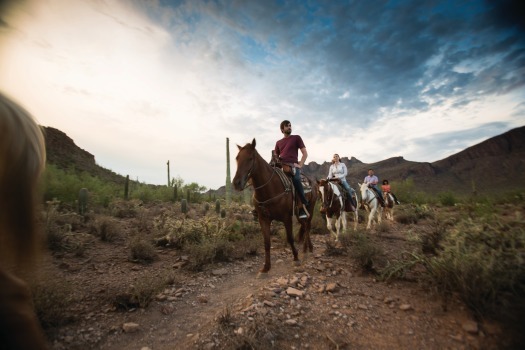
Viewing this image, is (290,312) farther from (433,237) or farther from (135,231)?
(135,231)

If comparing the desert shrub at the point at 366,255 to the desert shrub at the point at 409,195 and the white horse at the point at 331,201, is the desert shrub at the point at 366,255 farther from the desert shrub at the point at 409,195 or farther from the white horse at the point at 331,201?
the desert shrub at the point at 409,195

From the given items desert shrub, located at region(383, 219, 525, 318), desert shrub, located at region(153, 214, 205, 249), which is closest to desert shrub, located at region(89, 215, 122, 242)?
desert shrub, located at region(153, 214, 205, 249)

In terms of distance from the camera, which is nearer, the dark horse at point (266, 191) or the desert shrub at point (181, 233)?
the dark horse at point (266, 191)

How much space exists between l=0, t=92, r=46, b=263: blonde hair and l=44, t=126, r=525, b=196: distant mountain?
30.6 metres

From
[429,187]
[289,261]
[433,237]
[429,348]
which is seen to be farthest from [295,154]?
[429,187]

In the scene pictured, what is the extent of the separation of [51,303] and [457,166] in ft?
198

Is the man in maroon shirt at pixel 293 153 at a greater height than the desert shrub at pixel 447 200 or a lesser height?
greater

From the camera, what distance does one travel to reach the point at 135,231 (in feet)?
24.0

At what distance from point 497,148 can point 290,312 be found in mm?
58823

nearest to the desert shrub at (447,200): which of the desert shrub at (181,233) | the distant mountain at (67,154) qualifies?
the desert shrub at (181,233)

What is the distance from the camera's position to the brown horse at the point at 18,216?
30.4 inches

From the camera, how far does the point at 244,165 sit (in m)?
4.29

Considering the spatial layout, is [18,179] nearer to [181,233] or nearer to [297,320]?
[297,320]

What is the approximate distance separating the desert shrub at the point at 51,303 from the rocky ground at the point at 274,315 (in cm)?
11
